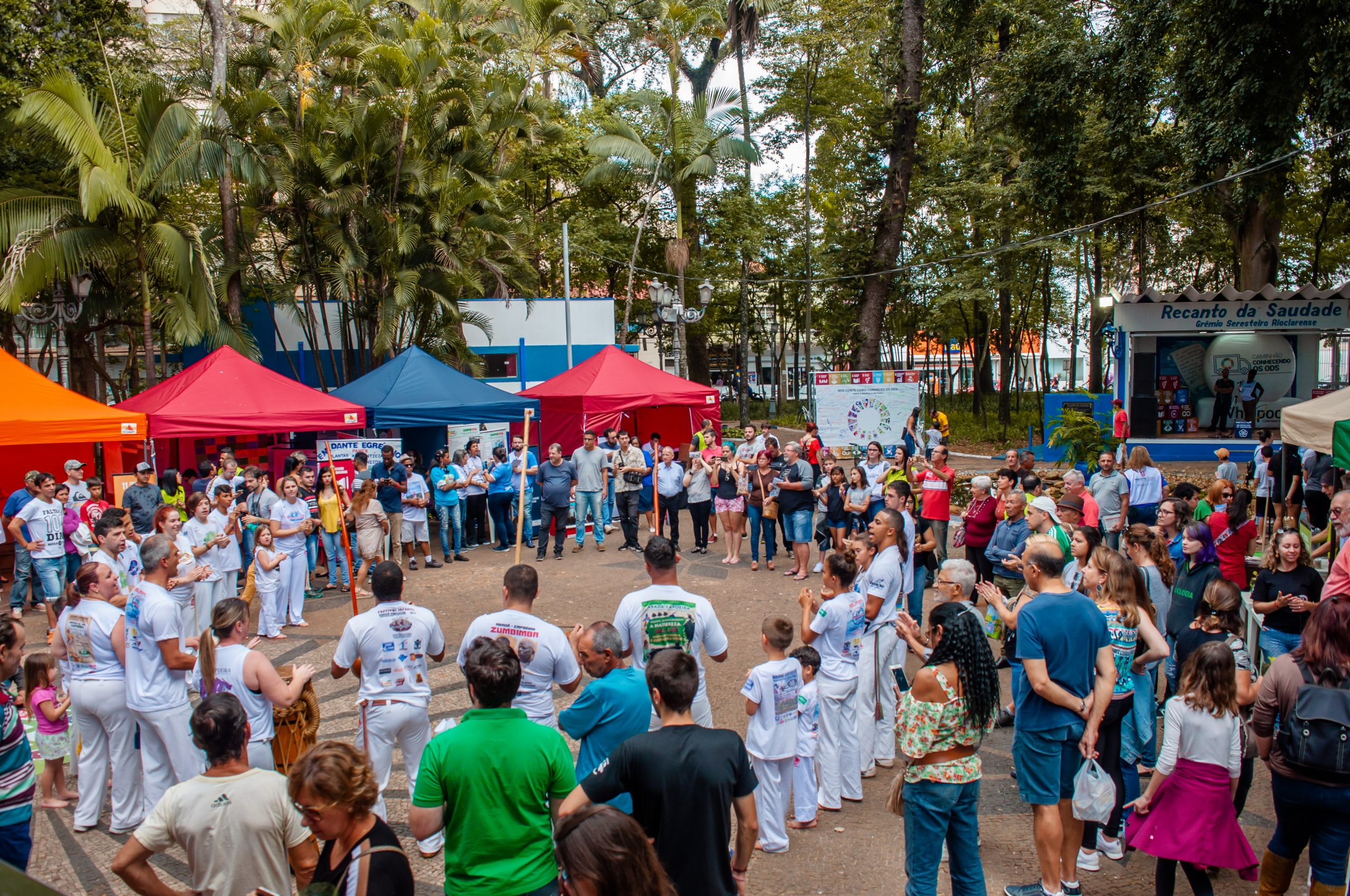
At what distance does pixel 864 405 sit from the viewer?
17.3 meters

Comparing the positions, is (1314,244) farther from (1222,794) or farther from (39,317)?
(39,317)

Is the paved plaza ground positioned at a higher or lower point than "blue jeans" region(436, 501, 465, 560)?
lower

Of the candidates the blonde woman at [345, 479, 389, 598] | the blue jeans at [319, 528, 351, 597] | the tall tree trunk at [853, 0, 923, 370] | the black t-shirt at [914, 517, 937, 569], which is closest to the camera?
the black t-shirt at [914, 517, 937, 569]

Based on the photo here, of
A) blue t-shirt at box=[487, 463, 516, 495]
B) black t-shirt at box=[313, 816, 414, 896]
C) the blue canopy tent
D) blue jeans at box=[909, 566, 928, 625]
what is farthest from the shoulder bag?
black t-shirt at box=[313, 816, 414, 896]

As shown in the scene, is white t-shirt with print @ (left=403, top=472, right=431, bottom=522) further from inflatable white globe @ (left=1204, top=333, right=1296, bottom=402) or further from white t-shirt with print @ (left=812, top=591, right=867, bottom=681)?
inflatable white globe @ (left=1204, top=333, right=1296, bottom=402)

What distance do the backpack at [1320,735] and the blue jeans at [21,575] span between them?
37.6 feet

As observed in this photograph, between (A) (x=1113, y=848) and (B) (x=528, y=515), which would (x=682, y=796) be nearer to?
(A) (x=1113, y=848)

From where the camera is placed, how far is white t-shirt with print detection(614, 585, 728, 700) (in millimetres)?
4637

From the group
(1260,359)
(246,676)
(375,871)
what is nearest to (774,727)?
(375,871)

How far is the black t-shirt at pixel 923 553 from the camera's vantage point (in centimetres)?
836

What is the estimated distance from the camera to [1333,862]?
12.1 feet

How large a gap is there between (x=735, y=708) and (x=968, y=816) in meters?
3.36

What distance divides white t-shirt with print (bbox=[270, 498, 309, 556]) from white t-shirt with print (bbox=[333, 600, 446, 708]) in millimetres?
5259

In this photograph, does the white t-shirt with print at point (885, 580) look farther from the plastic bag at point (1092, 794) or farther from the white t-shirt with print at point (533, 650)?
the white t-shirt with print at point (533, 650)
